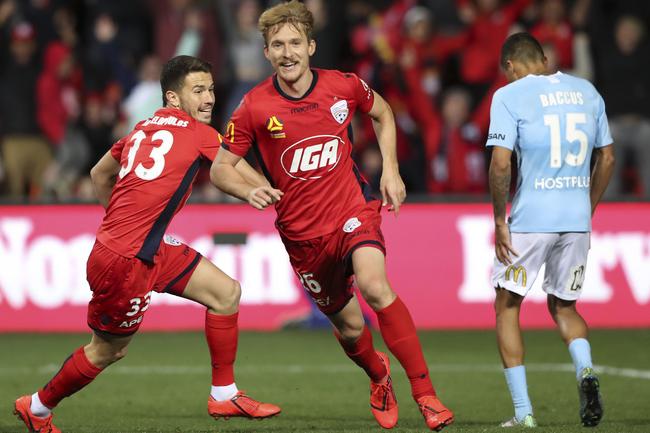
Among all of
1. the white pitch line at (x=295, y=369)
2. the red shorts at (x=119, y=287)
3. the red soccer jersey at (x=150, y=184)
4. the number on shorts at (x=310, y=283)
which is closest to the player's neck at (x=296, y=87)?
the red soccer jersey at (x=150, y=184)

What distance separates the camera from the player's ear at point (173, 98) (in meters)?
7.81

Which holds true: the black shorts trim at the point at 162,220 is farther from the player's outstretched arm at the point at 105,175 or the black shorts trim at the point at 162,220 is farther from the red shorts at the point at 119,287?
the player's outstretched arm at the point at 105,175

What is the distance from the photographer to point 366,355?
26.2 ft

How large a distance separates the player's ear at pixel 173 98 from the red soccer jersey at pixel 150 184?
0.18 m

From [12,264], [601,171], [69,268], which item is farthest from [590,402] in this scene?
[12,264]

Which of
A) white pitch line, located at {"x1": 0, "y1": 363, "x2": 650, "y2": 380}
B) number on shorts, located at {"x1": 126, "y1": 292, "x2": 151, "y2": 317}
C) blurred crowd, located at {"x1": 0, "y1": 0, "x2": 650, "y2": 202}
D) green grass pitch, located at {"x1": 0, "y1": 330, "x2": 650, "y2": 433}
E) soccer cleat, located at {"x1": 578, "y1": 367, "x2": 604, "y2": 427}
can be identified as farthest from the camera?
blurred crowd, located at {"x1": 0, "y1": 0, "x2": 650, "y2": 202}

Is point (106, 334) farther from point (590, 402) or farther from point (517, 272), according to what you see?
point (590, 402)

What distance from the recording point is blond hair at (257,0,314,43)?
24.6ft

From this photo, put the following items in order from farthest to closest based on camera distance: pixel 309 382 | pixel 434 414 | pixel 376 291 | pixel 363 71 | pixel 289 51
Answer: pixel 363 71
pixel 309 382
pixel 289 51
pixel 376 291
pixel 434 414

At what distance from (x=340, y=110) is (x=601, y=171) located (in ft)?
5.51

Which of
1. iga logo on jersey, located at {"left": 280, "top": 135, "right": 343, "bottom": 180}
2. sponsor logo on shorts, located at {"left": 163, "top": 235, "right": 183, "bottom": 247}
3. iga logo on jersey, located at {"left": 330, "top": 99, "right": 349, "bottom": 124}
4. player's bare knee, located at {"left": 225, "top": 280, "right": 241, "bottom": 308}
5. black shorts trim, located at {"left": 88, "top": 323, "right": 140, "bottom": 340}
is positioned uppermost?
iga logo on jersey, located at {"left": 330, "top": 99, "right": 349, "bottom": 124}

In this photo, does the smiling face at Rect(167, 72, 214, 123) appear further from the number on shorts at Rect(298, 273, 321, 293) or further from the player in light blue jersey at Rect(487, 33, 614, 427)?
the player in light blue jersey at Rect(487, 33, 614, 427)

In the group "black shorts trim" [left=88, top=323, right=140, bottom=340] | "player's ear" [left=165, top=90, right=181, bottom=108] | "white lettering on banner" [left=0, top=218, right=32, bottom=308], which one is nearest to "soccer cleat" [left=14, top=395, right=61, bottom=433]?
"black shorts trim" [left=88, top=323, right=140, bottom=340]

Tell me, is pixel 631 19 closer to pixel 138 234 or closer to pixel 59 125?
pixel 59 125
